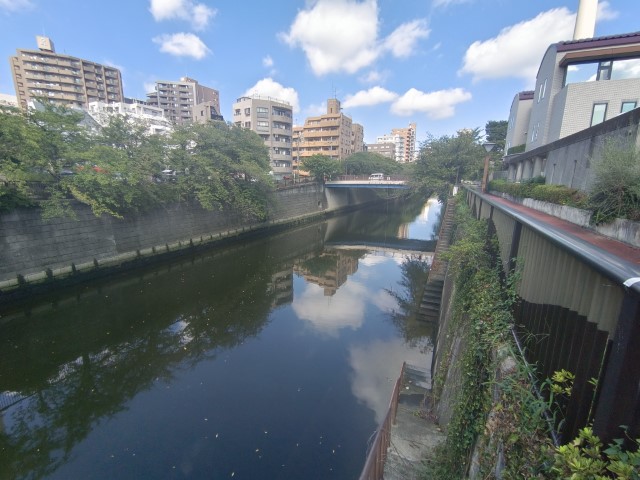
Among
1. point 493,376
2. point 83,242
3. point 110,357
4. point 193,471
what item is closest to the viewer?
point 493,376

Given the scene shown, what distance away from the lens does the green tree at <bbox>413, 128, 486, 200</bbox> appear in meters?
Result: 26.1

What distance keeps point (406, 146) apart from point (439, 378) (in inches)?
4472

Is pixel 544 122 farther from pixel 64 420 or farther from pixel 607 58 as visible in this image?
pixel 64 420

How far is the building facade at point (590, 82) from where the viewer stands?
13633 mm

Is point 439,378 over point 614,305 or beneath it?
beneath

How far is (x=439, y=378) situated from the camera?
609cm

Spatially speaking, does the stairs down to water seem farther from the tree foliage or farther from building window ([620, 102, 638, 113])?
the tree foliage

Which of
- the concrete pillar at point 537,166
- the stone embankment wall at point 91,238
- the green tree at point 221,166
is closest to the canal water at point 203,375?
the stone embankment wall at point 91,238

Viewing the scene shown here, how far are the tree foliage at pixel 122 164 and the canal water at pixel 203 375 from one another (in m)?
4.35

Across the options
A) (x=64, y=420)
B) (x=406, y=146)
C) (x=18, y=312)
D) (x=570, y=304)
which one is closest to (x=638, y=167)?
(x=570, y=304)

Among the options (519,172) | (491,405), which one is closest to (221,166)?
(491,405)

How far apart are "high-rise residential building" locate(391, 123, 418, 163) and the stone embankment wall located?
3723 inches

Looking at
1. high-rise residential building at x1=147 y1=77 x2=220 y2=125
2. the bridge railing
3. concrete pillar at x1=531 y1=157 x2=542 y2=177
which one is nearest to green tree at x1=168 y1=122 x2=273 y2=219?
concrete pillar at x1=531 y1=157 x2=542 y2=177

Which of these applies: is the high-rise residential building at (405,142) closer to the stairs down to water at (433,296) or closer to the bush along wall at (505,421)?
the stairs down to water at (433,296)
